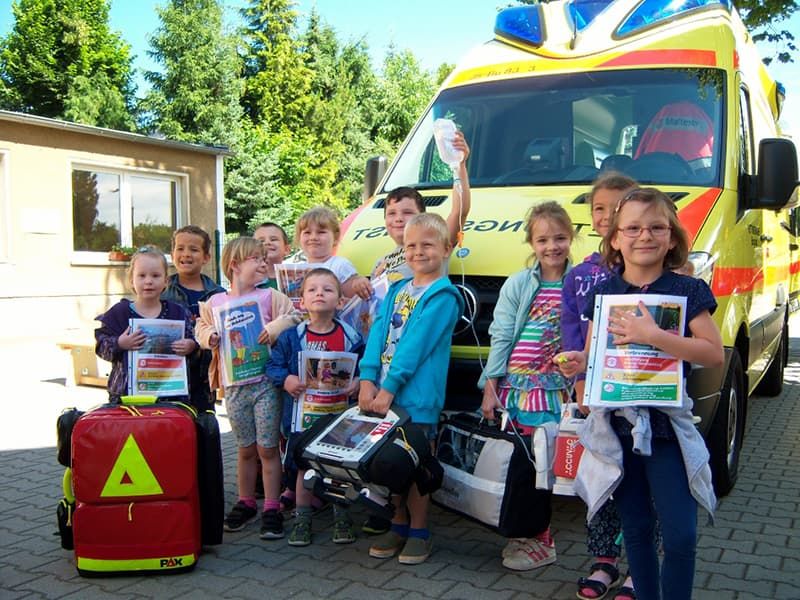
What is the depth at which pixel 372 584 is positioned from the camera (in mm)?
3867

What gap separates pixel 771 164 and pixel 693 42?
1.02 metres

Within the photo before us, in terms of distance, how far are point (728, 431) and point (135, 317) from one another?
3.47 meters

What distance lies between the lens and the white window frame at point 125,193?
53.0ft

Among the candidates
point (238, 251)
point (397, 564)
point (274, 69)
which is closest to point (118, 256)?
point (238, 251)

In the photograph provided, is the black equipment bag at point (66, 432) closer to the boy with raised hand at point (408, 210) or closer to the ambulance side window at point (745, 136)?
the boy with raised hand at point (408, 210)

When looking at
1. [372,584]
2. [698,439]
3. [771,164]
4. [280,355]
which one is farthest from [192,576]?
[771,164]

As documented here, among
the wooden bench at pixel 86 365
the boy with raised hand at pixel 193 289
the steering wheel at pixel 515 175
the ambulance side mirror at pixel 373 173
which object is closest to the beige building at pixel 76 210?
the wooden bench at pixel 86 365

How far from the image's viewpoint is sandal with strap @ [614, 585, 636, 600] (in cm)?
358

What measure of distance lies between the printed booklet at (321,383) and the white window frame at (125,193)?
42.1 feet

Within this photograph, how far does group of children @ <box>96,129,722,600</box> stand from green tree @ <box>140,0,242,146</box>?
2935 centimetres

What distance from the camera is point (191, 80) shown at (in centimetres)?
3431

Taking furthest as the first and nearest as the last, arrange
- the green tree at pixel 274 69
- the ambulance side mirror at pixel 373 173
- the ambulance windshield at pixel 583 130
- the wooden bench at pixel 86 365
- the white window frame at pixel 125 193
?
the green tree at pixel 274 69 < the white window frame at pixel 125 193 < the wooden bench at pixel 86 365 < the ambulance side mirror at pixel 373 173 < the ambulance windshield at pixel 583 130

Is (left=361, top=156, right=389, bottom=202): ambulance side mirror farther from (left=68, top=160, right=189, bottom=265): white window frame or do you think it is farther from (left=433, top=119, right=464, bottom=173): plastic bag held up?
(left=68, top=160, right=189, bottom=265): white window frame

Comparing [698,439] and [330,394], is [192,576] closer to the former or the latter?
[330,394]
